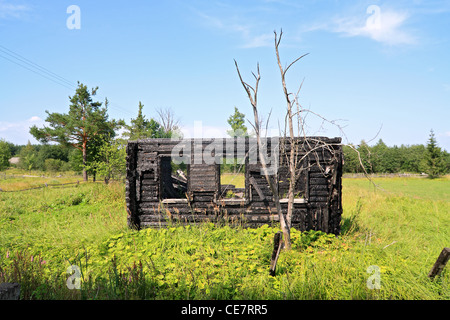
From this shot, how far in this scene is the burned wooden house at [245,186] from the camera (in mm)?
8312

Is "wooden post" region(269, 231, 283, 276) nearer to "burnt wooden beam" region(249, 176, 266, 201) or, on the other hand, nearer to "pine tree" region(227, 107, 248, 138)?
"burnt wooden beam" region(249, 176, 266, 201)

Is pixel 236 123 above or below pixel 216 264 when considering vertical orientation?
above

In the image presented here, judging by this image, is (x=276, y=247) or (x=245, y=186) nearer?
(x=276, y=247)

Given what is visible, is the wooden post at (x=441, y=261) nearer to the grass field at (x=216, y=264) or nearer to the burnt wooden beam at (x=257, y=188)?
the grass field at (x=216, y=264)

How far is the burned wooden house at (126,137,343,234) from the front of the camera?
8.31 meters

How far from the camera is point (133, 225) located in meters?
8.81

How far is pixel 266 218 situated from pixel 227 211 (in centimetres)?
126

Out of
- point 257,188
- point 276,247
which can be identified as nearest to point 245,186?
point 257,188

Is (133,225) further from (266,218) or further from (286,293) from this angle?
(286,293)

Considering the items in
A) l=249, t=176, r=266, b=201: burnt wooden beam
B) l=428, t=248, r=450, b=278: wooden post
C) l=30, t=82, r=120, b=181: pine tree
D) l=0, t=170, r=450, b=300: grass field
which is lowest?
l=0, t=170, r=450, b=300: grass field

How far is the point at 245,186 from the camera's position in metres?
8.62

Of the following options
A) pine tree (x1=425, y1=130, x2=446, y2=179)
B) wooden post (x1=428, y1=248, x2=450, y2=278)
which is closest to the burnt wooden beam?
wooden post (x1=428, y1=248, x2=450, y2=278)

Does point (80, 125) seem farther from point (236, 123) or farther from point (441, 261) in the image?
point (441, 261)

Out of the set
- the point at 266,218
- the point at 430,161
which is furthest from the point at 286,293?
the point at 430,161
